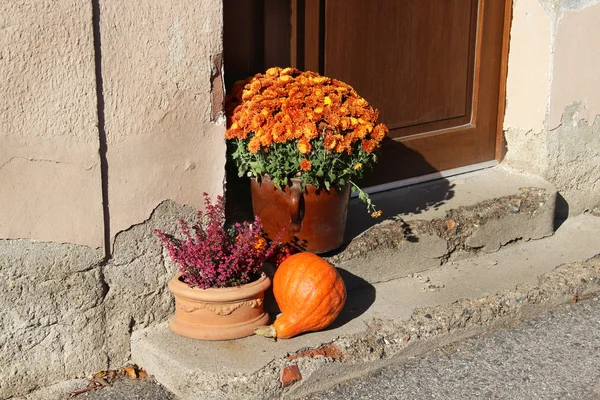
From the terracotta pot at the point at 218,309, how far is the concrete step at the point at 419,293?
50 mm

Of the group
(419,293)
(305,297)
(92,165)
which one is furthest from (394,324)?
(92,165)

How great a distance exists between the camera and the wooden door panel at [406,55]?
4.57 m

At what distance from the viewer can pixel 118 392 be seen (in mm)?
3607

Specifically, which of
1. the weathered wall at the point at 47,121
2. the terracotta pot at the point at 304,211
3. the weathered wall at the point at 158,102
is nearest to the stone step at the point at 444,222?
the terracotta pot at the point at 304,211

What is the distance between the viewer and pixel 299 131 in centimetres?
372

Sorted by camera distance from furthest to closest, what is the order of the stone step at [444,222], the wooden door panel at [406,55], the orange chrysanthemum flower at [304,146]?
the wooden door panel at [406,55] → the stone step at [444,222] → the orange chrysanthemum flower at [304,146]

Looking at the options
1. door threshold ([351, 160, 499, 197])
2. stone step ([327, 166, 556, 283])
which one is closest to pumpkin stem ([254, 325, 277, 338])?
stone step ([327, 166, 556, 283])

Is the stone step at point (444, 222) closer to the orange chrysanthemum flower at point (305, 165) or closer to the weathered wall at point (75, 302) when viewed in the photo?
the orange chrysanthemum flower at point (305, 165)

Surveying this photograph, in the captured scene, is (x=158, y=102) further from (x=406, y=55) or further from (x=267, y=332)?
(x=406, y=55)

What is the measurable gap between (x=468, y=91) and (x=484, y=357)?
1907 mm

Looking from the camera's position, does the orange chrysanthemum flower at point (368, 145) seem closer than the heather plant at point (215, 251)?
No

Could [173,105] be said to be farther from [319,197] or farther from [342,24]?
[342,24]

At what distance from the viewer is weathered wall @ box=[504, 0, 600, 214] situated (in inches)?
198

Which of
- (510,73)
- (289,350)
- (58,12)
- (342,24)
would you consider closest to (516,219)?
(510,73)
